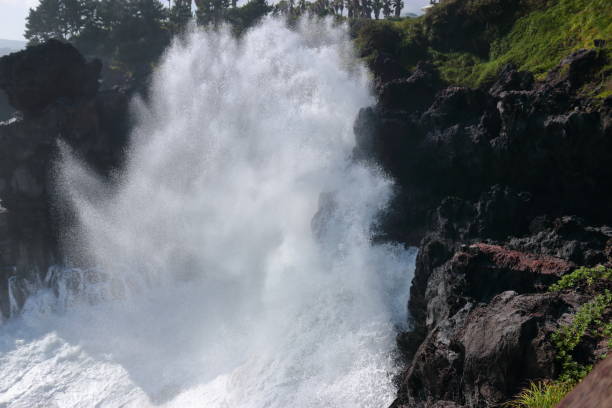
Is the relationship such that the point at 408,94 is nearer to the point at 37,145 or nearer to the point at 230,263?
the point at 230,263

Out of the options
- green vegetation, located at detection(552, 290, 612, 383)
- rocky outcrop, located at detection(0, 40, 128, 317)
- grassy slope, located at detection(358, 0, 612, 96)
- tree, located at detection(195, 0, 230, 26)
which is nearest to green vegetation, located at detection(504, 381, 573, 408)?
green vegetation, located at detection(552, 290, 612, 383)

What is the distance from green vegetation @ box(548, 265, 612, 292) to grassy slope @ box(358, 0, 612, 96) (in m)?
13.3

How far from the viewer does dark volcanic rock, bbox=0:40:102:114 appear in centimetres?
3491

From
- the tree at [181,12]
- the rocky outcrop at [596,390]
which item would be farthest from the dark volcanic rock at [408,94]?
the tree at [181,12]

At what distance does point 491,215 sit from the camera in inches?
720

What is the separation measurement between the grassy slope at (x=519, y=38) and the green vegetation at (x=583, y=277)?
43.5 ft

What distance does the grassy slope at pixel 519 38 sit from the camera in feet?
90.2

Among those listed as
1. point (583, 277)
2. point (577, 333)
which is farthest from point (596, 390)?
point (583, 277)

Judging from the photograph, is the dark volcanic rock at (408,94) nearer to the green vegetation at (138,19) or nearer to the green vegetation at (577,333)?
the green vegetation at (577,333)

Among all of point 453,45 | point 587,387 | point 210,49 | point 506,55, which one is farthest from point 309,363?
point 210,49

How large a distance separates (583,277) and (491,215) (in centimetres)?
687

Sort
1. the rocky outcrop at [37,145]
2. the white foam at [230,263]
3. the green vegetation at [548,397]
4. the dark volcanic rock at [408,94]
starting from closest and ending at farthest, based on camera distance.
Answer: the green vegetation at [548,397], the white foam at [230,263], the dark volcanic rock at [408,94], the rocky outcrop at [37,145]

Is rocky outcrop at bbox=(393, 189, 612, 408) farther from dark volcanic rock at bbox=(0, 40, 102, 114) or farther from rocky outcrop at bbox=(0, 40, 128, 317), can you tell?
dark volcanic rock at bbox=(0, 40, 102, 114)

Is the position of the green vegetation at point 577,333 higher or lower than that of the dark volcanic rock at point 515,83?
lower
